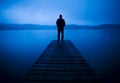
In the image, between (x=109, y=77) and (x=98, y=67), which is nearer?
(x=109, y=77)

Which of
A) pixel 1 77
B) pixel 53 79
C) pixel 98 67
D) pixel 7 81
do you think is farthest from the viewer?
pixel 98 67

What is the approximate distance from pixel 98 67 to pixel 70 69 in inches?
60.5

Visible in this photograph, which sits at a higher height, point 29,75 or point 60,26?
point 60,26

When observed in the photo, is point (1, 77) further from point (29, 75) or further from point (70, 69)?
point (70, 69)

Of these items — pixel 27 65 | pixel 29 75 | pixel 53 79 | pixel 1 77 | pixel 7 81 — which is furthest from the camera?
pixel 27 65

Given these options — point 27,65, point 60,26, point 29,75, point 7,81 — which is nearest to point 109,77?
point 29,75

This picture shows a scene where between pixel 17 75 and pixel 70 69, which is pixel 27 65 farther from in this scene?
pixel 70 69

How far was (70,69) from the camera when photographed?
4.57 metres

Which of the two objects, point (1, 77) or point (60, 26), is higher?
point (60, 26)

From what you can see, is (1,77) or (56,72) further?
(1,77)

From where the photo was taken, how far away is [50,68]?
4.67 metres

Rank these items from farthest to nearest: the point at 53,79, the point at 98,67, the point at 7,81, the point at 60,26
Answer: the point at 60,26 < the point at 98,67 < the point at 7,81 < the point at 53,79

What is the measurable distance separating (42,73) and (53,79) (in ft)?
1.51

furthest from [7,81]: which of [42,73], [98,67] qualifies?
[98,67]
